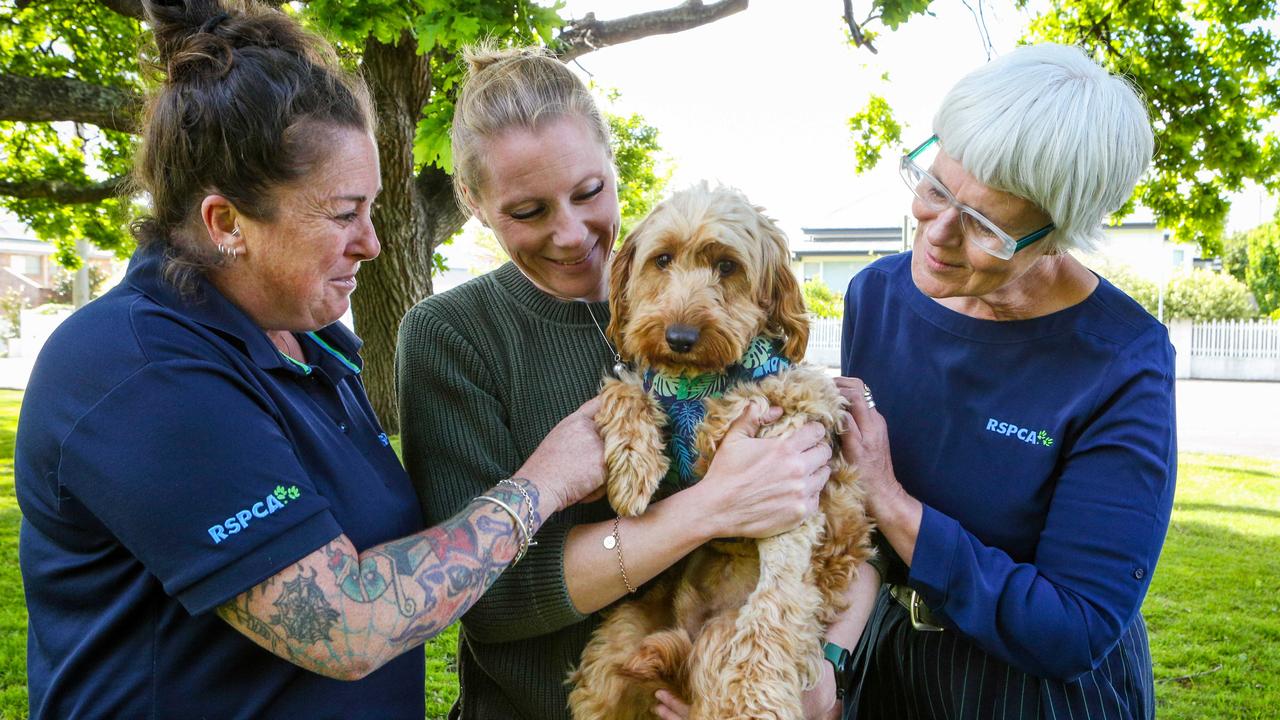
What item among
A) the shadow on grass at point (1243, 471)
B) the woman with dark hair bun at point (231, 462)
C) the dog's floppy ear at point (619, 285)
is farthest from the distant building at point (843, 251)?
the woman with dark hair bun at point (231, 462)

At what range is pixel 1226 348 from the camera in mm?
28312

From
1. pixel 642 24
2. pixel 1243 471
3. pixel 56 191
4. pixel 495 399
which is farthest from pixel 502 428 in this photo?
pixel 1243 471

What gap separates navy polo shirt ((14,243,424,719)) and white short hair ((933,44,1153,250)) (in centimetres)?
197

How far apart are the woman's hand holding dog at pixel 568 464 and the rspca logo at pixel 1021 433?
4.04 feet

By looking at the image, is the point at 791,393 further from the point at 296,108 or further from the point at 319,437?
the point at 296,108

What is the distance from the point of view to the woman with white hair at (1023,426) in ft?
8.07

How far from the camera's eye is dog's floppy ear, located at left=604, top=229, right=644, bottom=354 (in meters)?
2.93

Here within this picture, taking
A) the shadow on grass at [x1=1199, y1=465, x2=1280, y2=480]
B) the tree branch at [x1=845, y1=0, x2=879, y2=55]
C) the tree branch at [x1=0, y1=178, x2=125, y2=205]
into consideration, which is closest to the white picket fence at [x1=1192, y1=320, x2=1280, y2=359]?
the shadow on grass at [x1=1199, y1=465, x2=1280, y2=480]

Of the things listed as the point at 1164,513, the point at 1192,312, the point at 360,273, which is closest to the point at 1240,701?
the point at 1164,513

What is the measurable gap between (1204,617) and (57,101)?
10.9 metres

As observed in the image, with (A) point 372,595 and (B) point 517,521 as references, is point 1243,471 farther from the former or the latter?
(A) point 372,595


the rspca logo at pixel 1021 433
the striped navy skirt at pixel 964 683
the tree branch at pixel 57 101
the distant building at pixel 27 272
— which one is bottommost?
the distant building at pixel 27 272

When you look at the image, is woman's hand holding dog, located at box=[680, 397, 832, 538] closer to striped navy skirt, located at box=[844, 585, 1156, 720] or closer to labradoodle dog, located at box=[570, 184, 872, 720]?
labradoodle dog, located at box=[570, 184, 872, 720]

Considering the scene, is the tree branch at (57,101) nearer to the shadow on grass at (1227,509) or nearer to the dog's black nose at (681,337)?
the dog's black nose at (681,337)
